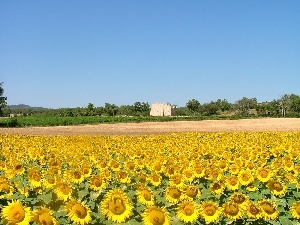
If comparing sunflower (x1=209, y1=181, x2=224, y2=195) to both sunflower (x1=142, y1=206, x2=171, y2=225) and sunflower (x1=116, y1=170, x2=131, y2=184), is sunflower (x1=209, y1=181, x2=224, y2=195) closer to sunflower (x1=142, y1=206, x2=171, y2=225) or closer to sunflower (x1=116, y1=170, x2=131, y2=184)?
sunflower (x1=116, y1=170, x2=131, y2=184)

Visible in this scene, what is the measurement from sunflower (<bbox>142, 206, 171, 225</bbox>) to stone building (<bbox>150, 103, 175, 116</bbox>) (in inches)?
5795

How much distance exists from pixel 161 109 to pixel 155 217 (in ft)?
490

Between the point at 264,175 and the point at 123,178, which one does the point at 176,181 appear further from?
the point at 264,175

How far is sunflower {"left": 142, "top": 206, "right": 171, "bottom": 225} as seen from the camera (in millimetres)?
3802

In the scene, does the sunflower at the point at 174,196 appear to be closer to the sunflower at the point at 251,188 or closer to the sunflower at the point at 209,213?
the sunflower at the point at 209,213

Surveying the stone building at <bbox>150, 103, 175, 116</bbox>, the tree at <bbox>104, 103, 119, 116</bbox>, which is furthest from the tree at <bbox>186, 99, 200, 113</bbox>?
the tree at <bbox>104, 103, 119, 116</bbox>

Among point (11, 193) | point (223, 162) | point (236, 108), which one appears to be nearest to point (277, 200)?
point (223, 162)

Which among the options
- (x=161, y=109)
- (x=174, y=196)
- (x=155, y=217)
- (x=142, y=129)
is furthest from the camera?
(x=161, y=109)

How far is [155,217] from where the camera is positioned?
380cm

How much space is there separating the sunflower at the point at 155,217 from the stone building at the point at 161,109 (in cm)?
14718

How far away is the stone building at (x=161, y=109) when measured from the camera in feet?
499

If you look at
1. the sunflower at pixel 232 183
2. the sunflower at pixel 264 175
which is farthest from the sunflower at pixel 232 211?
the sunflower at pixel 264 175

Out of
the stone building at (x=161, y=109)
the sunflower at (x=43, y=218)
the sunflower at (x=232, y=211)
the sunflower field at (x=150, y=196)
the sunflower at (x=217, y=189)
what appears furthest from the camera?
the stone building at (x=161, y=109)

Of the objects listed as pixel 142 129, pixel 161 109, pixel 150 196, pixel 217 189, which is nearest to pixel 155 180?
pixel 217 189
